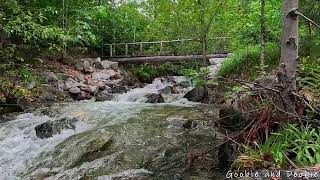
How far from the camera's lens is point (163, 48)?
19391 millimetres

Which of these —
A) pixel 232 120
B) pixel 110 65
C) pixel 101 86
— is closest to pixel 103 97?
pixel 101 86

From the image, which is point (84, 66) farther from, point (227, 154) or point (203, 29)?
point (227, 154)

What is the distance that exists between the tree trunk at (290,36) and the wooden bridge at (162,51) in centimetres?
1092

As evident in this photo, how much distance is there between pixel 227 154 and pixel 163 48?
1508cm

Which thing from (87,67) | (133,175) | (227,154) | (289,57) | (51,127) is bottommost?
(133,175)

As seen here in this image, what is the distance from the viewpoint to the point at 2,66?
8680 mm

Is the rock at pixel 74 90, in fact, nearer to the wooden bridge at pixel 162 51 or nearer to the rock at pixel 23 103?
the rock at pixel 23 103

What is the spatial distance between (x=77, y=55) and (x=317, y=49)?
43.3ft

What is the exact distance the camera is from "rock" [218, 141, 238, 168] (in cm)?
460

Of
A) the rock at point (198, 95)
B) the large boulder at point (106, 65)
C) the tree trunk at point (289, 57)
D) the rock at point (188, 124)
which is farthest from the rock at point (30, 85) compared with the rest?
the tree trunk at point (289, 57)

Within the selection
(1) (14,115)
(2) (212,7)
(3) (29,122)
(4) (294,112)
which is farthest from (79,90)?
(4) (294,112)

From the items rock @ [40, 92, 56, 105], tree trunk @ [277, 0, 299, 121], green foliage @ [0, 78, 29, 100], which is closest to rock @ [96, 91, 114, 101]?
rock @ [40, 92, 56, 105]

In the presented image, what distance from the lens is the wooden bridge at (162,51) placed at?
17.1 m

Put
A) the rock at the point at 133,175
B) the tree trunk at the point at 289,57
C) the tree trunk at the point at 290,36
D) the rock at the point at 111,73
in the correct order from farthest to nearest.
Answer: the rock at the point at 111,73 → the rock at the point at 133,175 → the tree trunk at the point at 290,36 → the tree trunk at the point at 289,57
